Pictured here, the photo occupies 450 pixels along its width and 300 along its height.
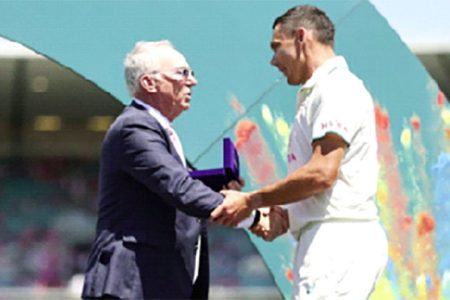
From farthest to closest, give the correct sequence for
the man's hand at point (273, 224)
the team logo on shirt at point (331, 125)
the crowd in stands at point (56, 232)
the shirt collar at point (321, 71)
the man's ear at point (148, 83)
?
the crowd in stands at point (56, 232)
the man's hand at point (273, 224)
the man's ear at point (148, 83)
the shirt collar at point (321, 71)
the team logo on shirt at point (331, 125)

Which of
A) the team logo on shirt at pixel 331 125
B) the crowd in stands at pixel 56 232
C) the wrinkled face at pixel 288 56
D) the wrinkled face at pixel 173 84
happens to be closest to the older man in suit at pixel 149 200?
the wrinkled face at pixel 173 84

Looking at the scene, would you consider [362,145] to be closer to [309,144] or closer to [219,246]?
[309,144]

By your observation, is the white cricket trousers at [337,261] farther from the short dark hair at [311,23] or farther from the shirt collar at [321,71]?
the short dark hair at [311,23]

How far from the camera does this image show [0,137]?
1332 centimetres

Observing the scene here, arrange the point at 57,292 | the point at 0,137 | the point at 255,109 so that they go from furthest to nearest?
the point at 0,137 < the point at 57,292 < the point at 255,109

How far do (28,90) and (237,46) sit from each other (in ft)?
27.2

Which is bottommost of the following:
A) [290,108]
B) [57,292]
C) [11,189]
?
[57,292]

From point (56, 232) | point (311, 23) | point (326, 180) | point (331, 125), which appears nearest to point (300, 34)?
point (311, 23)

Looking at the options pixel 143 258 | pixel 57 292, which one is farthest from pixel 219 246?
pixel 143 258

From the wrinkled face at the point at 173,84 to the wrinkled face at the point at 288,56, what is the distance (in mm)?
237

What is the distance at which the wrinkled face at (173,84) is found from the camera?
3369 millimetres

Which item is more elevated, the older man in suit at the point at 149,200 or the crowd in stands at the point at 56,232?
the older man in suit at the point at 149,200

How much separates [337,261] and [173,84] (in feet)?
2.08

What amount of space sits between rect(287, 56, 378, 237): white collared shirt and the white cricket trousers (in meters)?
0.03
